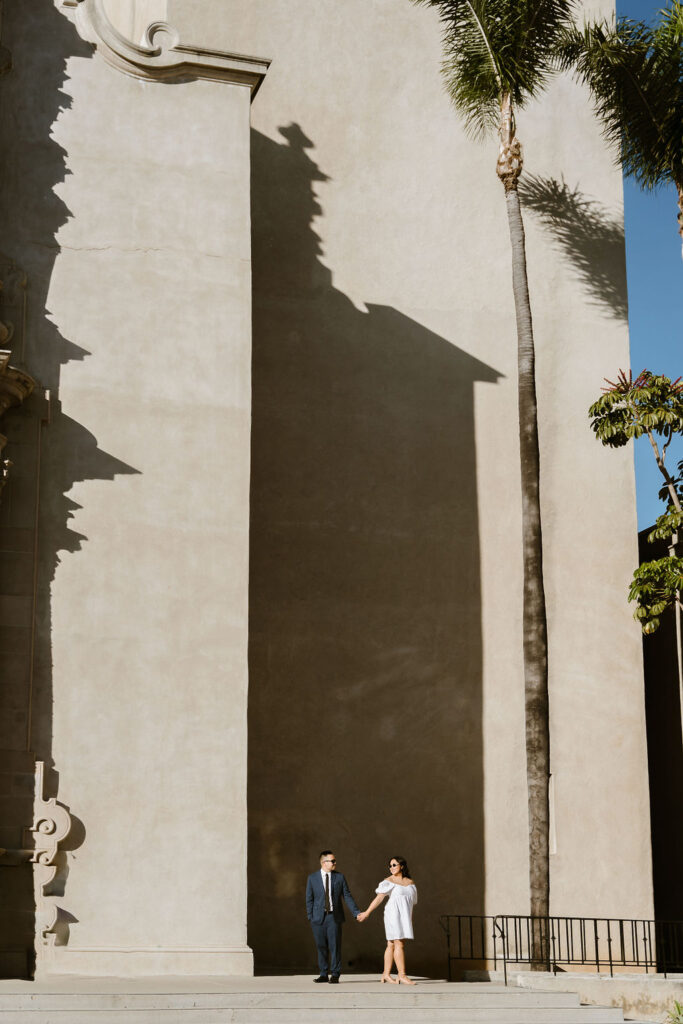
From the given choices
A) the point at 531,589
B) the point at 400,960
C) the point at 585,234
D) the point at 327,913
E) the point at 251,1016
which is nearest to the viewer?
the point at 251,1016

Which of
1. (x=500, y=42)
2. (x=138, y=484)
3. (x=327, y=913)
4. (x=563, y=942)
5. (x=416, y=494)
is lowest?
(x=563, y=942)

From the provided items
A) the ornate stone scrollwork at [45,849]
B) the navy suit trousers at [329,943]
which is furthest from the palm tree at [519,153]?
the ornate stone scrollwork at [45,849]

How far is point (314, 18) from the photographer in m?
24.3

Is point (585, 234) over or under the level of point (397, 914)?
over

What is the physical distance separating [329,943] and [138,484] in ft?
20.6

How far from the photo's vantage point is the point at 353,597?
22.0 metres

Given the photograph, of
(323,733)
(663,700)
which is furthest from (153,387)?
(663,700)

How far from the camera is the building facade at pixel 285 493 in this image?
56.5 feet

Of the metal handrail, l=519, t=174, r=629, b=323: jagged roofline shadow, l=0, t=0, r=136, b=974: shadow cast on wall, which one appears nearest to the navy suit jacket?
l=0, t=0, r=136, b=974: shadow cast on wall

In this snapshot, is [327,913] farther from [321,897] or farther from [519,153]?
[519,153]

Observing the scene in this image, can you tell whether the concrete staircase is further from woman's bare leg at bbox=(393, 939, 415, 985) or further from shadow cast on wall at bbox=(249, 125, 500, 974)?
shadow cast on wall at bbox=(249, 125, 500, 974)

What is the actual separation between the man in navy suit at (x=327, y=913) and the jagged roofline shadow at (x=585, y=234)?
1229cm

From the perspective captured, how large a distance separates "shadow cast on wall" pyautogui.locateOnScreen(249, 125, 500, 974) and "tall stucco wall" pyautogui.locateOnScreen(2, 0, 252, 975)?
3.44 meters

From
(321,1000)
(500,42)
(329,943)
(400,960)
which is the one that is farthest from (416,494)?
(321,1000)
